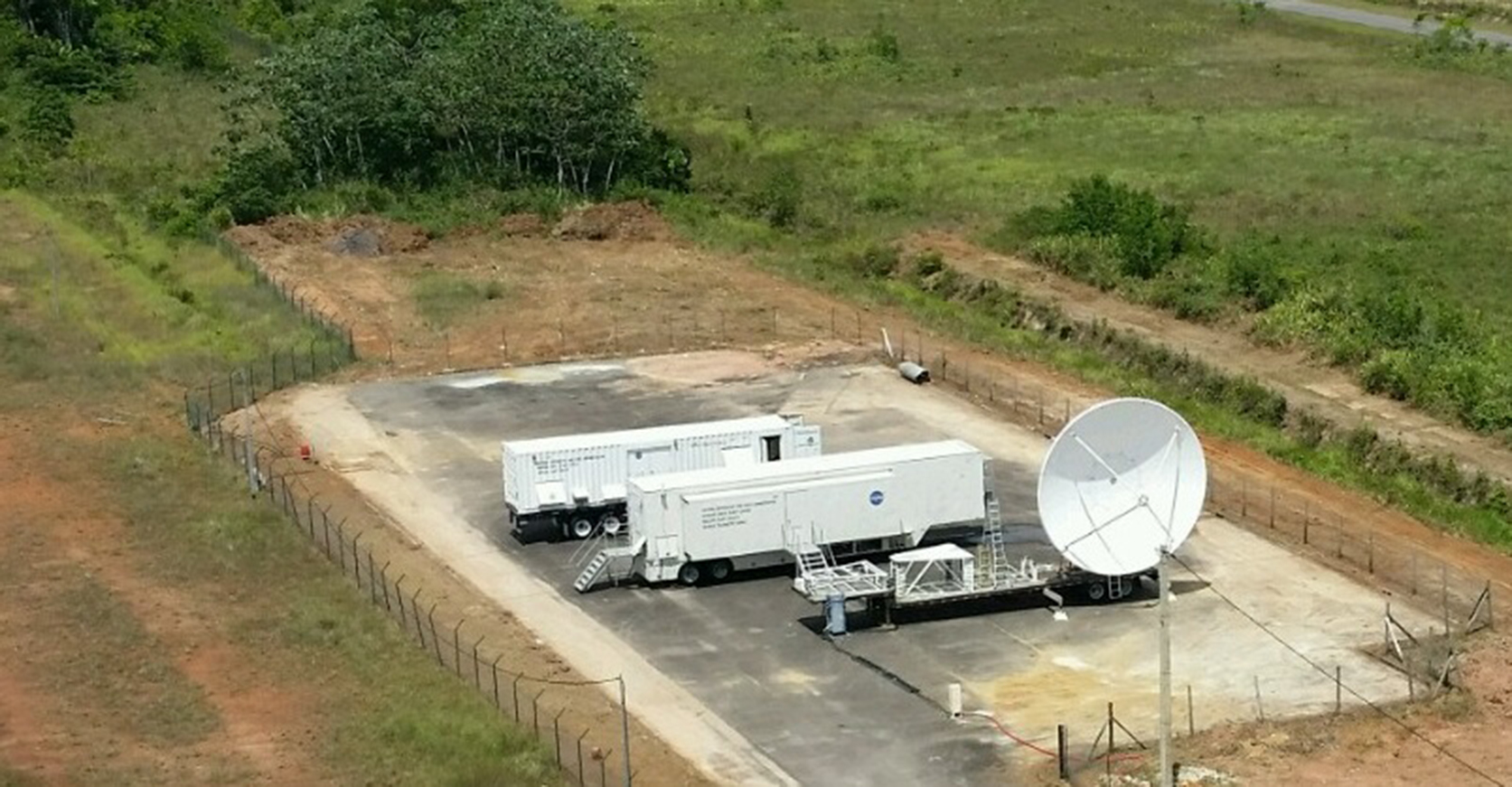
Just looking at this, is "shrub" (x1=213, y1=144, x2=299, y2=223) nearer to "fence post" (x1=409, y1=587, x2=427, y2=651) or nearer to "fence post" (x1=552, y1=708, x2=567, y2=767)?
"fence post" (x1=409, y1=587, x2=427, y2=651)

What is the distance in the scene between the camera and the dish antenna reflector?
39.5 m

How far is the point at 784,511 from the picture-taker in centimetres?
4450

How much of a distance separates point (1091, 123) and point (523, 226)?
2942 cm

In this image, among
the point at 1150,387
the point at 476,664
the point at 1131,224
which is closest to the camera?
the point at 476,664

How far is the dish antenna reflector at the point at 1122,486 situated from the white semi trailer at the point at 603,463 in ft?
29.1

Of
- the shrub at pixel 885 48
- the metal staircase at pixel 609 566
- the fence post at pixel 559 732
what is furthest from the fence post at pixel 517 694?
the shrub at pixel 885 48

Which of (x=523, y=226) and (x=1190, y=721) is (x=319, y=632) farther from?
(x=523, y=226)

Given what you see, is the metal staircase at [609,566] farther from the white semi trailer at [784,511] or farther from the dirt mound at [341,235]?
the dirt mound at [341,235]

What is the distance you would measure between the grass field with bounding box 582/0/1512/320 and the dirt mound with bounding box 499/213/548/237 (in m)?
5.49

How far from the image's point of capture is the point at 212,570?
1799 inches

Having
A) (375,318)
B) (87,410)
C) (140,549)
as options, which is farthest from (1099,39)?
(140,549)

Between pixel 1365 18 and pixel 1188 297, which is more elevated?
pixel 1188 297

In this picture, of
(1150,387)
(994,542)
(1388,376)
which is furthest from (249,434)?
(1388,376)

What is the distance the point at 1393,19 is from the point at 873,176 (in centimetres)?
5658
